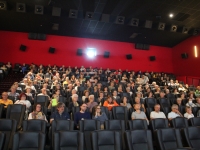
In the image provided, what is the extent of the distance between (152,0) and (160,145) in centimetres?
536

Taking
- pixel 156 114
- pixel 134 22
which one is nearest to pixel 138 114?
pixel 156 114

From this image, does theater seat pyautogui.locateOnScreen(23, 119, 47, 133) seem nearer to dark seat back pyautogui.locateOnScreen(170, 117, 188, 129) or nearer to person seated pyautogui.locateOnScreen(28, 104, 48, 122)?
person seated pyautogui.locateOnScreen(28, 104, 48, 122)

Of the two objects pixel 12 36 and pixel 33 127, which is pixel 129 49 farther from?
pixel 33 127

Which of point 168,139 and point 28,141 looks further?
point 168,139

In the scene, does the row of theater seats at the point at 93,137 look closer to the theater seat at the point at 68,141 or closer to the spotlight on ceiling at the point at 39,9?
the theater seat at the point at 68,141

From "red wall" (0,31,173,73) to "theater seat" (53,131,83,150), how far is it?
8.07 metres

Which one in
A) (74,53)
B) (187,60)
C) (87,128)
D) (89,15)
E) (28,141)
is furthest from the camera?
(74,53)

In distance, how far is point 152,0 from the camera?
21.2ft

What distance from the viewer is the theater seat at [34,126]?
2.67 metres

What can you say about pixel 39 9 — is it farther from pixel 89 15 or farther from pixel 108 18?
pixel 108 18

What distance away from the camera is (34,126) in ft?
8.82

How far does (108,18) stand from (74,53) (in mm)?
3263

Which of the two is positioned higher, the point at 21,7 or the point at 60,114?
the point at 21,7

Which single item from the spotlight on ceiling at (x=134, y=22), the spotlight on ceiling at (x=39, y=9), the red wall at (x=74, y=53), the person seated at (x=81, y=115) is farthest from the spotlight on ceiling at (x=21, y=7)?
the person seated at (x=81, y=115)
